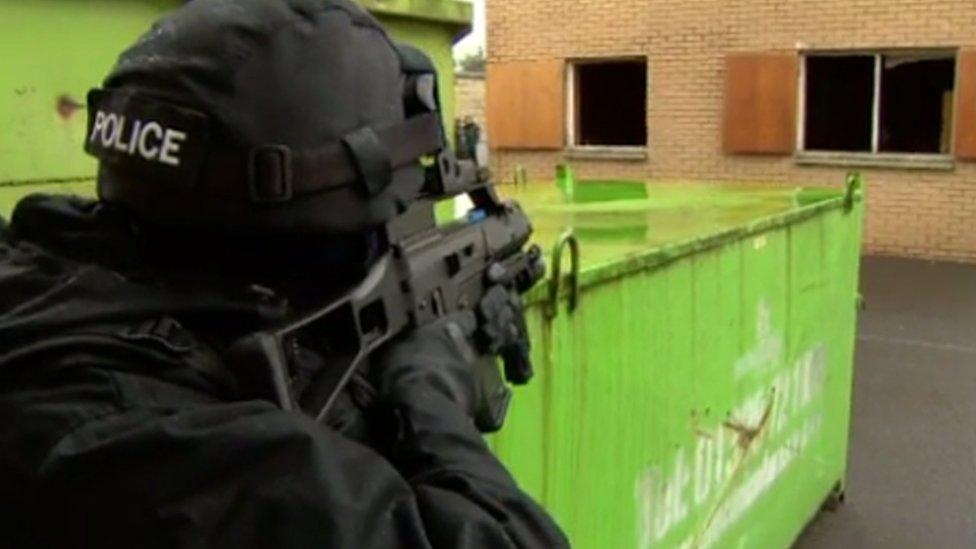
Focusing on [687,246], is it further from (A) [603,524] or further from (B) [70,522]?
(B) [70,522]

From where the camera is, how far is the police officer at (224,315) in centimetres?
108

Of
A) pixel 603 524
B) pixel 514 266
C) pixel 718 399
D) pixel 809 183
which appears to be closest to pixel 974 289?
pixel 809 183

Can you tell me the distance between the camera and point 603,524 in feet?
9.34

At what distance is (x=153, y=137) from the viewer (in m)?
1.19

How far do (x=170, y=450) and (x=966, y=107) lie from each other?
1190 centimetres

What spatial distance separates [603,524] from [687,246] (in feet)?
2.67

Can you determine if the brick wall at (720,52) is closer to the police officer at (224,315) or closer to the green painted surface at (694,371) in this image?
the green painted surface at (694,371)

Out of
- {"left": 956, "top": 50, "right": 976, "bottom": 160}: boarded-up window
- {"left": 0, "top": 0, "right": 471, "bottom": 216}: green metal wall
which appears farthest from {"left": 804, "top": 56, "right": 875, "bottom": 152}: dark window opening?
{"left": 0, "top": 0, "right": 471, "bottom": 216}: green metal wall

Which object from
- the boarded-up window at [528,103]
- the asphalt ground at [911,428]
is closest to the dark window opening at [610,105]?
the boarded-up window at [528,103]

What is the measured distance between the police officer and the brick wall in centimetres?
1157

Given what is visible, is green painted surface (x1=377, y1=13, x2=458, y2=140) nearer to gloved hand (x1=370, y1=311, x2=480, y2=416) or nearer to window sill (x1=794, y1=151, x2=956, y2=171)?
gloved hand (x1=370, y1=311, x2=480, y2=416)

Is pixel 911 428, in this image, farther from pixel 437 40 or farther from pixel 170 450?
pixel 170 450

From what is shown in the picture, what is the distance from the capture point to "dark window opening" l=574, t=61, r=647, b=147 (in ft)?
47.1

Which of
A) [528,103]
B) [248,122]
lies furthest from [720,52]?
[248,122]
